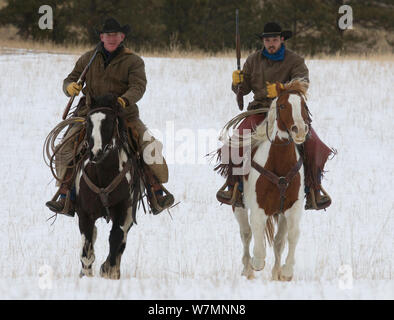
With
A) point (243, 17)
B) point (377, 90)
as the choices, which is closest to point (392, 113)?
point (377, 90)

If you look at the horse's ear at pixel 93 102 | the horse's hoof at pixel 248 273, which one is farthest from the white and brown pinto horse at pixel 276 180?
the horse's ear at pixel 93 102

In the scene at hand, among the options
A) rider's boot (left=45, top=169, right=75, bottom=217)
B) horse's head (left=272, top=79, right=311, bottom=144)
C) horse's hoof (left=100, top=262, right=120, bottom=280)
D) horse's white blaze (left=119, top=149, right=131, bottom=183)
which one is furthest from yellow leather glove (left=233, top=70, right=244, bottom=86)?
horse's hoof (left=100, top=262, right=120, bottom=280)

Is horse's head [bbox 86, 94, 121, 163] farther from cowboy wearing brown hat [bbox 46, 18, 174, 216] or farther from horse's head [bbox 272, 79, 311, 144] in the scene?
horse's head [bbox 272, 79, 311, 144]

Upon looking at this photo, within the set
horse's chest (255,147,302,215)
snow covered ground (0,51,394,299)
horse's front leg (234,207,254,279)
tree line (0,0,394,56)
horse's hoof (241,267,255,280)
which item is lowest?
tree line (0,0,394,56)

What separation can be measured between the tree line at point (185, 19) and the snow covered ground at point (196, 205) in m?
10.1

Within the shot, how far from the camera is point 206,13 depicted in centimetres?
3484

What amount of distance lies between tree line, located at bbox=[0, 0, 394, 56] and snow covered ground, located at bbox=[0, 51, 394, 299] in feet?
33.1

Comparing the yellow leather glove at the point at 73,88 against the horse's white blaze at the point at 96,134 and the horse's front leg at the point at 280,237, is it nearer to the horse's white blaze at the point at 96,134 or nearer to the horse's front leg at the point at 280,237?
the horse's white blaze at the point at 96,134

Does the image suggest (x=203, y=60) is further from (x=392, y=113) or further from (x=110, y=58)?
(x=110, y=58)

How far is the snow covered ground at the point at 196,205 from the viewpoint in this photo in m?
8.06

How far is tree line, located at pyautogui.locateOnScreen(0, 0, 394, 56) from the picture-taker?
108ft

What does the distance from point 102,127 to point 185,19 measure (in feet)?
89.1

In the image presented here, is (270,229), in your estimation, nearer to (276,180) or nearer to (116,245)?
(276,180)
